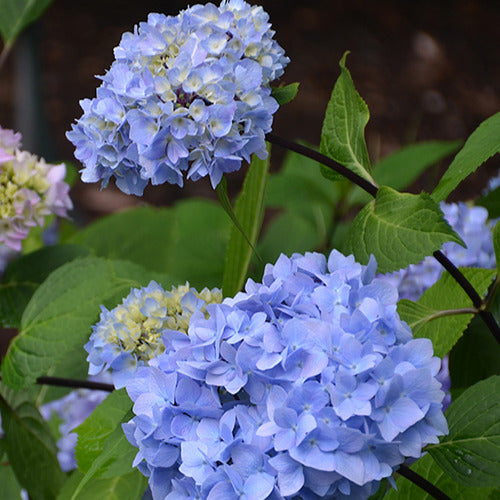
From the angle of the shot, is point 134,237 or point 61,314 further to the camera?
point 134,237

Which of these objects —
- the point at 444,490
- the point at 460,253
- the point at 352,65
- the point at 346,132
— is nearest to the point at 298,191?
the point at 460,253

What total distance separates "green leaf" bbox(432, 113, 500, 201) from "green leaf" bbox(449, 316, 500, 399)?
16cm

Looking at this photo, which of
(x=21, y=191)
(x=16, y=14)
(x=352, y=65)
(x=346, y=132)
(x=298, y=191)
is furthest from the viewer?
(x=352, y=65)

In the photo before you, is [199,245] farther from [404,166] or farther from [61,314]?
[61,314]

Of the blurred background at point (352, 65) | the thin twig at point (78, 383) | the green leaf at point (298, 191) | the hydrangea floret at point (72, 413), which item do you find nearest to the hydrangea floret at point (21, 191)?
the thin twig at point (78, 383)

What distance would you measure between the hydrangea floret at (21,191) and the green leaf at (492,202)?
1.45 ft

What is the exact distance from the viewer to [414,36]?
320 centimetres

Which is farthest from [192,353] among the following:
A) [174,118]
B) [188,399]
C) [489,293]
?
[489,293]

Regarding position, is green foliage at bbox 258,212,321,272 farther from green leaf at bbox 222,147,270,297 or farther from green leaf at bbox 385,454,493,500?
green leaf at bbox 385,454,493,500

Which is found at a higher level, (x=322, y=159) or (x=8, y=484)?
(x=322, y=159)

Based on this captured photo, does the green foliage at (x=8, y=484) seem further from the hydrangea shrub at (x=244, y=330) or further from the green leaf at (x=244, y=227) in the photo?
the green leaf at (x=244, y=227)

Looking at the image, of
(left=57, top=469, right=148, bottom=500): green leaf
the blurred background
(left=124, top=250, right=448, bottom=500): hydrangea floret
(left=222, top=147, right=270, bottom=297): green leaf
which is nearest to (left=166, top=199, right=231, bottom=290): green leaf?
(left=222, top=147, right=270, bottom=297): green leaf

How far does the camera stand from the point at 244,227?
2.30ft

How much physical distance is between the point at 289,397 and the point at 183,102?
213 millimetres
